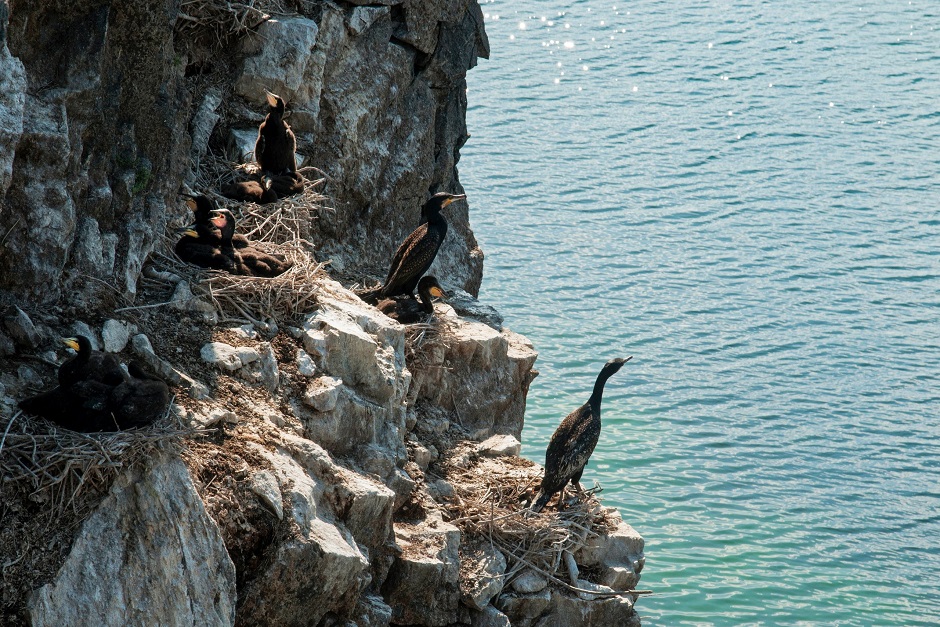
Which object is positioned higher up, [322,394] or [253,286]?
[253,286]

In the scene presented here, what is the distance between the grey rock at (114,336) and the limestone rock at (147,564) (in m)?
1.07

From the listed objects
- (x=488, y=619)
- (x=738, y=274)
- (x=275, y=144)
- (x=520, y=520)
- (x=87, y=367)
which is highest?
(x=275, y=144)

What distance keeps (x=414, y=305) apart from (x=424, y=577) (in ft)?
9.13

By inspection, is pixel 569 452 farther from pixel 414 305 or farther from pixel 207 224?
pixel 207 224

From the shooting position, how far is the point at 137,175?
6629 mm

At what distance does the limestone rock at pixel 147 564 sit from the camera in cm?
453

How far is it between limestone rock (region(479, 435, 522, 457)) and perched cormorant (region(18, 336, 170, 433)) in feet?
12.7

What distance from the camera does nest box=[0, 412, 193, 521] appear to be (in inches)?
179

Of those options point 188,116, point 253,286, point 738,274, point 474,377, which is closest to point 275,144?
point 188,116

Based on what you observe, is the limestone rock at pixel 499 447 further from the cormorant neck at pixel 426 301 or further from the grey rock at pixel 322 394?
the grey rock at pixel 322 394

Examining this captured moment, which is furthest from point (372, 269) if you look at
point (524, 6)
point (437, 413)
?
point (524, 6)

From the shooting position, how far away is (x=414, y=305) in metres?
8.73

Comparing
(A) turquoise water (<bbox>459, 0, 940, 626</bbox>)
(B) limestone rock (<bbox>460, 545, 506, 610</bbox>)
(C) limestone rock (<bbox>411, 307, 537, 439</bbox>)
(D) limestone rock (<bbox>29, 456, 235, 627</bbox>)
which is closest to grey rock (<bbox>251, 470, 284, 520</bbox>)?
(D) limestone rock (<bbox>29, 456, 235, 627</bbox>)

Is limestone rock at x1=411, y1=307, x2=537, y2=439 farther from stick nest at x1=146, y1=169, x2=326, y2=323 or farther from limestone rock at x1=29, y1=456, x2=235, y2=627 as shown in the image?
limestone rock at x1=29, y1=456, x2=235, y2=627
